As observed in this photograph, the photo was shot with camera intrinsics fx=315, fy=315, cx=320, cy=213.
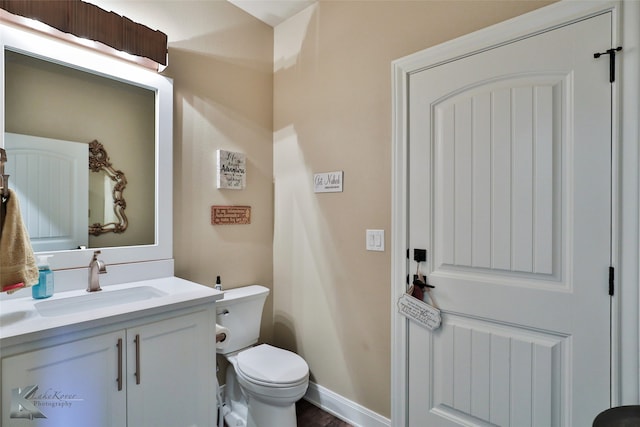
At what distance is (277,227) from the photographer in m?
2.36

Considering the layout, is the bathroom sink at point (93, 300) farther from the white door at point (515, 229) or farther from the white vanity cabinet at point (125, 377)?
the white door at point (515, 229)

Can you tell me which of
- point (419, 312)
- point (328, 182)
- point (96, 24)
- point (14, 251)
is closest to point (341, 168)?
point (328, 182)

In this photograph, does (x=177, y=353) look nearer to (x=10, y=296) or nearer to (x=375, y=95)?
(x=10, y=296)

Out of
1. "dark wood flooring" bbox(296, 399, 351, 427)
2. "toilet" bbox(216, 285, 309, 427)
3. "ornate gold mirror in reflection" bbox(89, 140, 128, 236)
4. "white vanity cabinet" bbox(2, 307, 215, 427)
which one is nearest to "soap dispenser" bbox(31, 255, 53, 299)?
"ornate gold mirror in reflection" bbox(89, 140, 128, 236)

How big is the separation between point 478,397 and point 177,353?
1342 millimetres

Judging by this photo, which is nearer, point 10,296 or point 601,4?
point 601,4

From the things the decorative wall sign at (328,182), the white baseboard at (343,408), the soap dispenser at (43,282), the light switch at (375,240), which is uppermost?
the decorative wall sign at (328,182)

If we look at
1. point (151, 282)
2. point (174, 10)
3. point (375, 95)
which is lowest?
point (151, 282)

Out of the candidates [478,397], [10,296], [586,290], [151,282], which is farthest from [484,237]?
[10,296]

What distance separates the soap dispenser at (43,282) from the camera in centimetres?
130

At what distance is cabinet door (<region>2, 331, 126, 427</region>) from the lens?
37.5 inches

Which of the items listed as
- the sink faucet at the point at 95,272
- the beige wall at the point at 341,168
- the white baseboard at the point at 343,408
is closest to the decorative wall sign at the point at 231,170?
the beige wall at the point at 341,168

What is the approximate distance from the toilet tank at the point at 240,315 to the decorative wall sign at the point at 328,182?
2.51ft

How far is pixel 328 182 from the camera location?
2021mm
